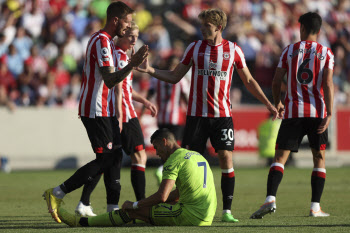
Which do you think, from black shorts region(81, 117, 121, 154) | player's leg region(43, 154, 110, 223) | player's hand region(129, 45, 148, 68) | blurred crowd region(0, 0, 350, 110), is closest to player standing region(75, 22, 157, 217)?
black shorts region(81, 117, 121, 154)

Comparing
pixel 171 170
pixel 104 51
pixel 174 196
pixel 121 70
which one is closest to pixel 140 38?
pixel 104 51

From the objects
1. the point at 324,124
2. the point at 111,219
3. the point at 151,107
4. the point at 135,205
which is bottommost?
the point at 111,219

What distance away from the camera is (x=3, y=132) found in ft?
61.5

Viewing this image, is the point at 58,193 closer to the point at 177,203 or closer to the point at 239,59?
the point at 177,203

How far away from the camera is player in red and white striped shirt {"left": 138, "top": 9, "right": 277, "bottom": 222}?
27.8 ft

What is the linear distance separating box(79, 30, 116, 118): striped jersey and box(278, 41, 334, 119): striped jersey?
2135 millimetres

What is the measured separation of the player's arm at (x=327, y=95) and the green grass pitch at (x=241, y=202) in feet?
3.46

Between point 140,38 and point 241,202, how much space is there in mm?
12147

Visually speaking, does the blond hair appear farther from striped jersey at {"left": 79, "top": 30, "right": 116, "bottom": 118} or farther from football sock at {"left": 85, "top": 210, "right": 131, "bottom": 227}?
football sock at {"left": 85, "top": 210, "right": 131, "bottom": 227}

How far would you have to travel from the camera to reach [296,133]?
888cm

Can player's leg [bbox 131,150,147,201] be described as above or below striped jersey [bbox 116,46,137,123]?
below

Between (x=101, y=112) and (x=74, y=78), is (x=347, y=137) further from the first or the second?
(x=101, y=112)

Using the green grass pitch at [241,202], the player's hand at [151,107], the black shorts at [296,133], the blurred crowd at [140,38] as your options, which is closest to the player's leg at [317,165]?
the black shorts at [296,133]

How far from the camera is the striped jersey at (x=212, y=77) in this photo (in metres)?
8.49
